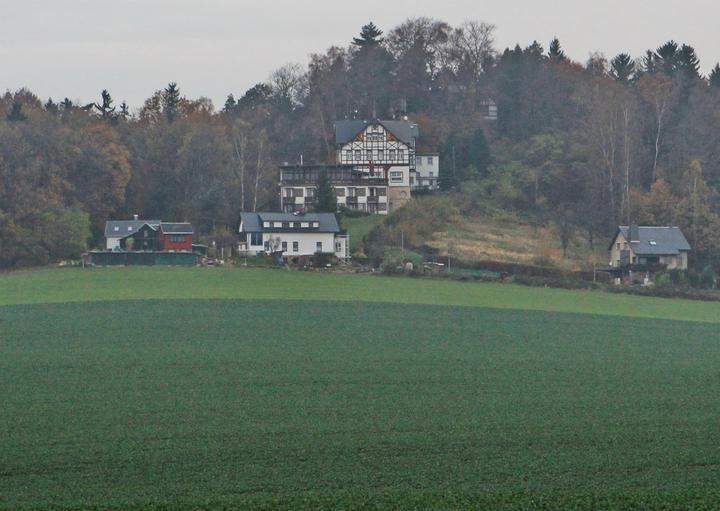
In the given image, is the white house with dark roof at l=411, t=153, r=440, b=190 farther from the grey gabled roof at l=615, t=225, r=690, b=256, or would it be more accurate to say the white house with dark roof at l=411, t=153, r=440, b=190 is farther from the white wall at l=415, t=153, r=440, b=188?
the grey gabled roof at l=615, t=225, r=690, b=256

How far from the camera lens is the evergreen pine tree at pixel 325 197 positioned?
86.0 m

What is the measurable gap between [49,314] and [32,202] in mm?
30825

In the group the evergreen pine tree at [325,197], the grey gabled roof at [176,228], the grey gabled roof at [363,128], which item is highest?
the grey gabled roof at [363,128]

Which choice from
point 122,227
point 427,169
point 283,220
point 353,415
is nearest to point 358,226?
point 283,220

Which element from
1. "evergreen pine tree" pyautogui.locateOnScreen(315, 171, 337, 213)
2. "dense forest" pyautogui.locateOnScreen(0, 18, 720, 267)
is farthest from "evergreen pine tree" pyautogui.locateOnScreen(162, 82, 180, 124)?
"evergreen pine tree" pyautogui.locateOnScreen(315, 171, 337, 213)

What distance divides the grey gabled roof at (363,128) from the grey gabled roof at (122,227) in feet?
66.9

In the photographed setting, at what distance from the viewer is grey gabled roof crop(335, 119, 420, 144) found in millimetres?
98750

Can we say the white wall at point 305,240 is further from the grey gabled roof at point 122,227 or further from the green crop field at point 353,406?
the green crop field at point 353,406

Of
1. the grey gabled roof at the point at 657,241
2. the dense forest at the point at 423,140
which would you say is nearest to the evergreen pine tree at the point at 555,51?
the dense forest at the point at 423,140

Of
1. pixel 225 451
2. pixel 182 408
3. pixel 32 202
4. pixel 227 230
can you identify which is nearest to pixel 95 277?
pixel 32 202

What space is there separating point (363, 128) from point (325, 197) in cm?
1374

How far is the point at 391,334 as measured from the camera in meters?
43.2

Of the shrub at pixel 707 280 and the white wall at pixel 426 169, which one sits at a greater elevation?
the white wall at pixel 426 169

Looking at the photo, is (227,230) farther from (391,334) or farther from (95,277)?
(391,334)
